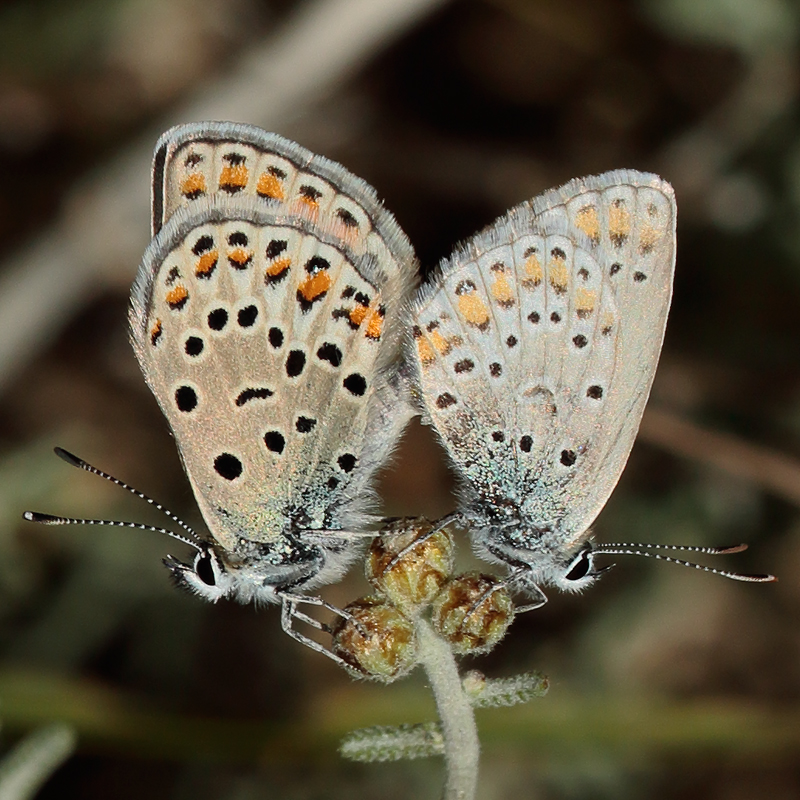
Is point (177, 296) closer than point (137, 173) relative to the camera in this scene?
Yes

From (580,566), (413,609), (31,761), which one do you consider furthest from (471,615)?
(31,761)

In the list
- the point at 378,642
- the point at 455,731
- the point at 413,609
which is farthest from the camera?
the point at 413,609

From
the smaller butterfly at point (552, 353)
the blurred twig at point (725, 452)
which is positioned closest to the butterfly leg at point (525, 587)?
the smaller butterfly at point (552, 353)

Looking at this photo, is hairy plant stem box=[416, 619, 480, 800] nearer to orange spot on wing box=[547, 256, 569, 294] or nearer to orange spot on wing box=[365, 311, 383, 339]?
orange spot on wing box=[365, 311, 383, 339]

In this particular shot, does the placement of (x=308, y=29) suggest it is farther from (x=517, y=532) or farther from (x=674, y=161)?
(x=517, y=532)

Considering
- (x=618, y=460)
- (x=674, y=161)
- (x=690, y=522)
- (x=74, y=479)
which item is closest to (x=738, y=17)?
(x=674, y=161)

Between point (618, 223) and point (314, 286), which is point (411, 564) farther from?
point (618, 223)
